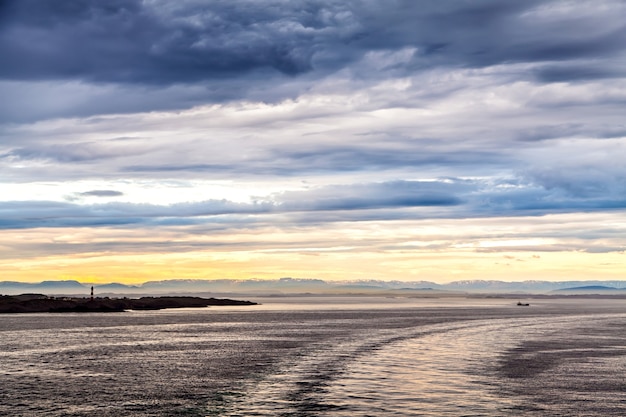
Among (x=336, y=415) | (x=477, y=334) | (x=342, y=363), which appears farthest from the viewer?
(x=477, y=334)

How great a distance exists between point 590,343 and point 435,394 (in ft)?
120

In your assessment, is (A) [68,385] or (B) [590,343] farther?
(B) [590,343]

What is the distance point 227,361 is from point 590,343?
3428 centimetres

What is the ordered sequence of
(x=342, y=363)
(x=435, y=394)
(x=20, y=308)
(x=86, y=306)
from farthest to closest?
1. (x=86, y=306)
2. (x=20, y=308)
3. (x=342, y=363)
4. (x=435, y=394)

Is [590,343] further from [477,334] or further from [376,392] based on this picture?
[376,392]

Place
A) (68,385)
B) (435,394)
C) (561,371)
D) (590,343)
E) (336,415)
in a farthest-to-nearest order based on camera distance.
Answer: (590,343)
(561,371)
(68,385)
(435,394)
(336,415)

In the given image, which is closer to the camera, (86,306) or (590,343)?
(590,343)

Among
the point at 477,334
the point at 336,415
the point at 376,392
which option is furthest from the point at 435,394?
the point at 477,334

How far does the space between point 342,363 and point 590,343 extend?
28793 mm

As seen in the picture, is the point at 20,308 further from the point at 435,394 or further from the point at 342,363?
the point at 435,394

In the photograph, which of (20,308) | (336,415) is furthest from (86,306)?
(336,415)

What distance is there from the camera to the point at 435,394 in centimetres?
3494

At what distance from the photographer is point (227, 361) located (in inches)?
1998

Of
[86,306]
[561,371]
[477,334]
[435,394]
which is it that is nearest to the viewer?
[435,394]
